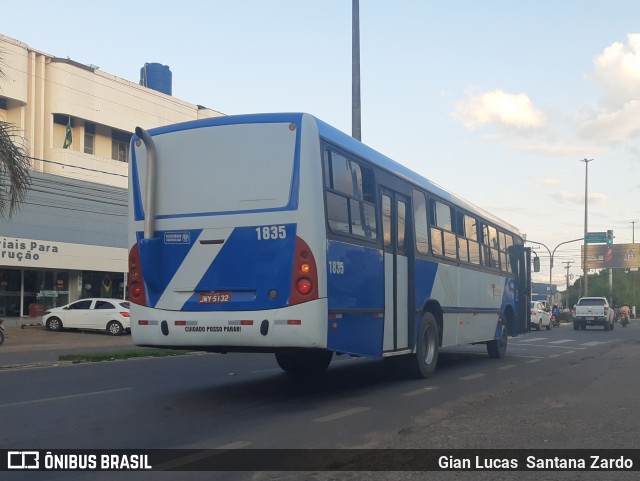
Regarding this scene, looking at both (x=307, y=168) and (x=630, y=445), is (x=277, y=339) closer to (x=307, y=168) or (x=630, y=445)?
(x=307, y=168)

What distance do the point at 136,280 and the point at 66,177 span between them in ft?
84.5

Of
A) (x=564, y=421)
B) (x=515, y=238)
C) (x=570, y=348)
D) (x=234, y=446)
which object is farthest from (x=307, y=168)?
(x=570, y=348)

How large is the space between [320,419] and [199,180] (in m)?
3.49

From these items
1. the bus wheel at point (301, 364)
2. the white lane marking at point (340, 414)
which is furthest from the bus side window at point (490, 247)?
the white lane marking at point (340, 414)

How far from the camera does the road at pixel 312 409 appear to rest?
7.77 m

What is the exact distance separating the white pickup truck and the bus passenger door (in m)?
35.6

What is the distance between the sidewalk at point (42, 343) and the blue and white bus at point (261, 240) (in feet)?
25.3

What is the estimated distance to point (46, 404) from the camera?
33.3ft

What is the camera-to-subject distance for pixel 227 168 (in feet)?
33.0

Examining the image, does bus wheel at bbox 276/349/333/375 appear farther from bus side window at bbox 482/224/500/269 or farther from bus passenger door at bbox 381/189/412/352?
bus side window at bbox 482/224/500/269

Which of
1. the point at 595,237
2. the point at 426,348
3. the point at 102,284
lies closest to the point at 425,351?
the point at 426,348

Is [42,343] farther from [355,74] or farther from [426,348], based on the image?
[426,348]

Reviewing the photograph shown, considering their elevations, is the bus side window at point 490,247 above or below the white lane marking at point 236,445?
above

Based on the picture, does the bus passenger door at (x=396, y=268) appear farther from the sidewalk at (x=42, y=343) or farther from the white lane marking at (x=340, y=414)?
the sidewalk at (x=42, y=343)
